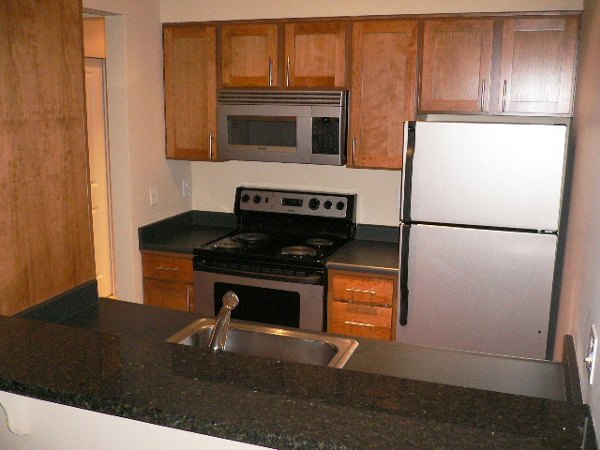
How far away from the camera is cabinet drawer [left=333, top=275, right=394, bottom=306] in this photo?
11.1ft

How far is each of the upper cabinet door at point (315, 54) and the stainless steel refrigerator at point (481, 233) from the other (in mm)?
768

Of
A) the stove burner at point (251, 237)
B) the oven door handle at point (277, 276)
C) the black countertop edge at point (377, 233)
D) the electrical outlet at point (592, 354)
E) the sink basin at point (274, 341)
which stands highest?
the electrical outlet at point (592, 354)

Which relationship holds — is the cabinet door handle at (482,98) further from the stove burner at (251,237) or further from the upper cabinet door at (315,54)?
the stove burner at (251,237)

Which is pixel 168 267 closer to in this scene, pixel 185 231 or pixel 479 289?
pixel 185 231

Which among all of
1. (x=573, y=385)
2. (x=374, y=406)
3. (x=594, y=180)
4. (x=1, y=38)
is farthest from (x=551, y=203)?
(x=1, y=38)

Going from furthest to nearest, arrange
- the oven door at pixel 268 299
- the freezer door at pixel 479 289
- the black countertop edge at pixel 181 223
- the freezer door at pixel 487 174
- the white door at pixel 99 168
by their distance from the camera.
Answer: the white door at pixel 99 168, the black countertop edge at pixel 181 223, the oven door at pixel 268 299, the freezer door at pixel 479 289, the freezer door at pixel 487 174

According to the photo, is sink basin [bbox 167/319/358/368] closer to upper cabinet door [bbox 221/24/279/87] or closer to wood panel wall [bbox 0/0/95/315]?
wood panel wall [bbox 0/0/95/315]

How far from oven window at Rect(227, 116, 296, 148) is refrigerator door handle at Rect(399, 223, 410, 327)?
3.27 ft

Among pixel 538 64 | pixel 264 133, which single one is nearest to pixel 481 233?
pixel 538 64

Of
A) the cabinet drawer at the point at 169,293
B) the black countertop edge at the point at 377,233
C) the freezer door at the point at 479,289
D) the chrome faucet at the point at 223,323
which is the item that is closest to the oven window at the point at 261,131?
the black countertop edge at the point at 377,233

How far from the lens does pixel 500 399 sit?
1.16 meters

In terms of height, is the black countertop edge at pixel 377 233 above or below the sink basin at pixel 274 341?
above

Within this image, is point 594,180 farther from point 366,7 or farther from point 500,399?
point 366,7

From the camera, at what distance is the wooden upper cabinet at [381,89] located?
339 centimetres
